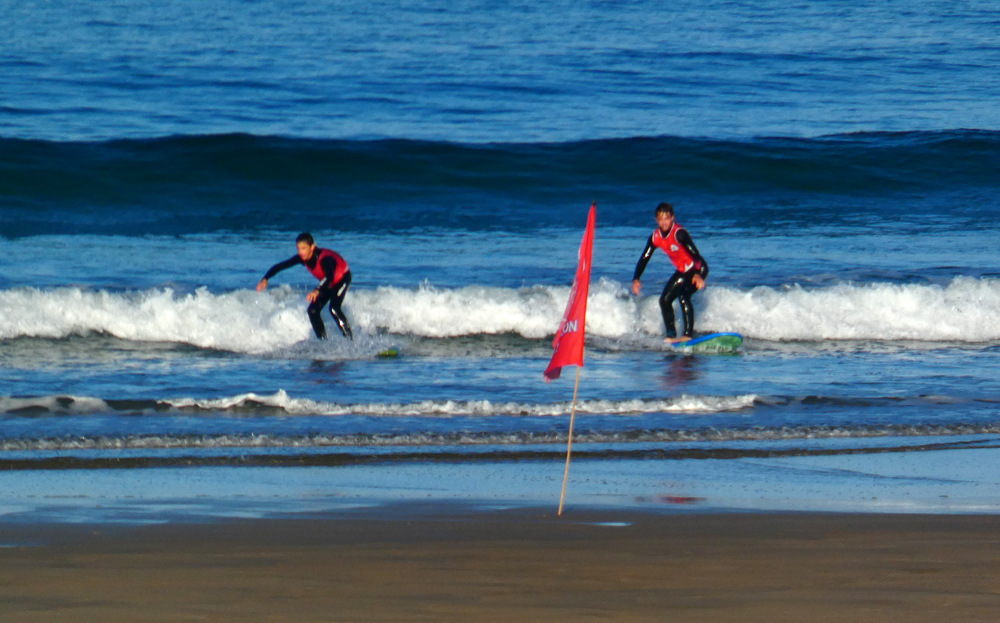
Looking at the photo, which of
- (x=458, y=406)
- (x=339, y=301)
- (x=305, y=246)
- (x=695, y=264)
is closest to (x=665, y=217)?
(x=695, y=264)

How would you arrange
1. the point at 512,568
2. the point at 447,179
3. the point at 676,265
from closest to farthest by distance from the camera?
the point at 512,568, the point at 676,265, the point at 447,179

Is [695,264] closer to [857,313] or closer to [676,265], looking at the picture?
[676,265]

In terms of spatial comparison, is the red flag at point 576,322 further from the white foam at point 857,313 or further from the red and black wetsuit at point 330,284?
the white foam at point 857,313

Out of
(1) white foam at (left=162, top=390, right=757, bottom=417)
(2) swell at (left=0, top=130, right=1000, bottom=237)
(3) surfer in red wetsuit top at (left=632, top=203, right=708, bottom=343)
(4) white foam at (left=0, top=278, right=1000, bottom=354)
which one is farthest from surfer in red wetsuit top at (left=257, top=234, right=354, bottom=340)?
(2) swell at (left=0, top=130, right=1000, bottom=237)

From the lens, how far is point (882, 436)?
743 centimetres

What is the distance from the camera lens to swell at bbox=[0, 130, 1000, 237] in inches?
763

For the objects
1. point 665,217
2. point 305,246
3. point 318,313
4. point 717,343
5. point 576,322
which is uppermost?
point 665,217

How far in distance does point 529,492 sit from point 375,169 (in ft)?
53.3

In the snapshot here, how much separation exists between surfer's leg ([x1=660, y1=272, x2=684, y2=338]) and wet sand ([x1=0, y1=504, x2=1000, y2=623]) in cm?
679

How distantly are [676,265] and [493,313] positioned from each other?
1973mm

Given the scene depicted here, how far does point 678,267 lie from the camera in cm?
1198

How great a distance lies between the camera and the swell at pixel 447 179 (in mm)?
19375

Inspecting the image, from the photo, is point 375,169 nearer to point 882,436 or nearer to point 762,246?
point 762,246

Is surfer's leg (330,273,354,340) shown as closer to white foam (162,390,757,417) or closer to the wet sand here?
white foam (162,390,757,417)
